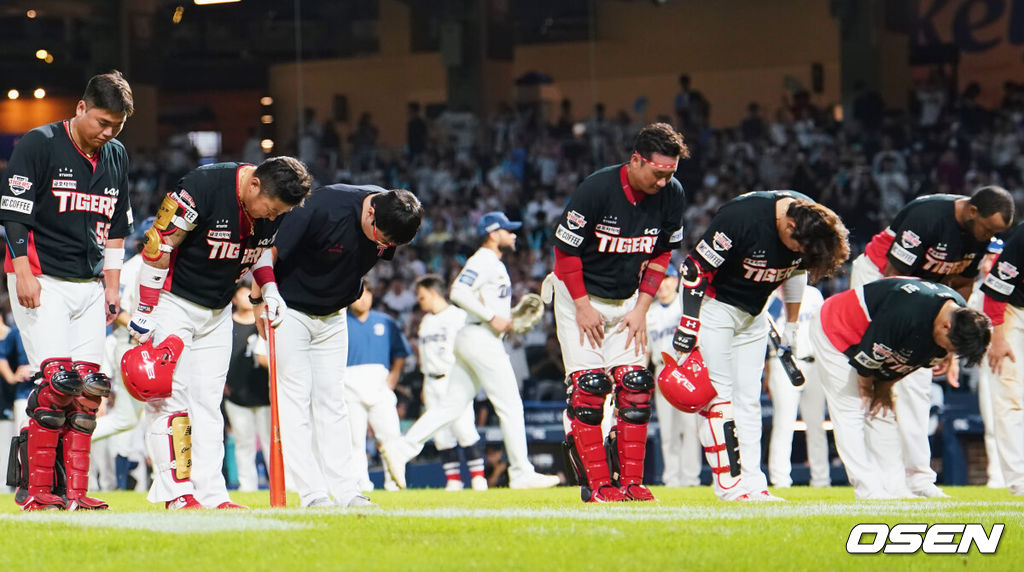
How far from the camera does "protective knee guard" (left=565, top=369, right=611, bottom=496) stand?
331 inches

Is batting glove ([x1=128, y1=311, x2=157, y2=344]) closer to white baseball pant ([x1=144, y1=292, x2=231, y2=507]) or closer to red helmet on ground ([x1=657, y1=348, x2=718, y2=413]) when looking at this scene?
white baseball pant ([x1=144, y1=292, x2=231, y2=507])

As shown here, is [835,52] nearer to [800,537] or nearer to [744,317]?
[744,317]

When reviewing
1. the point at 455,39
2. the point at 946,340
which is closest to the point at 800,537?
the point at 946,340

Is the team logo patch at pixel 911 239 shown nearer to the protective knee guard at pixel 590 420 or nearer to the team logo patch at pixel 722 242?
the team logo patch at pixel 722 242

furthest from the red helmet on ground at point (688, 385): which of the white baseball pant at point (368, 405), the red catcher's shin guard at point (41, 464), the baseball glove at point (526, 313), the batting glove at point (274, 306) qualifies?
the baseball glove at point (526, 313)

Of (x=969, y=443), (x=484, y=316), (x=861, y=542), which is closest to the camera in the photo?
(x=861, y=542)

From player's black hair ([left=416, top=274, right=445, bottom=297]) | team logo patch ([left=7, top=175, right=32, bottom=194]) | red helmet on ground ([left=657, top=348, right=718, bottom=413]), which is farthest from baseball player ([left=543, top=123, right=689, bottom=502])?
player's black hair ([left=416, top=274, right=445, bottom=297])

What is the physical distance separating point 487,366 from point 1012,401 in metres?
4.92

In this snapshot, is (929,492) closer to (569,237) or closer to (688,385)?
(688,385)

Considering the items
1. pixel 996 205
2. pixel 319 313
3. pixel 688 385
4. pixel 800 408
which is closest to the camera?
pixel 319 313

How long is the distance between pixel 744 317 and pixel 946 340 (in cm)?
128

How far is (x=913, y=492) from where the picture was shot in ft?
32.2

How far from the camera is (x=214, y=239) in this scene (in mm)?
7621

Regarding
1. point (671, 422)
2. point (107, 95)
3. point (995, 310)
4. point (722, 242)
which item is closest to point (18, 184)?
point (107, 95)
